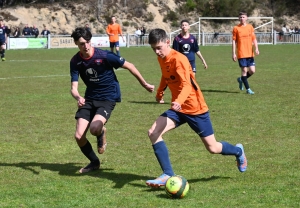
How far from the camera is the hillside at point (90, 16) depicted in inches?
2170

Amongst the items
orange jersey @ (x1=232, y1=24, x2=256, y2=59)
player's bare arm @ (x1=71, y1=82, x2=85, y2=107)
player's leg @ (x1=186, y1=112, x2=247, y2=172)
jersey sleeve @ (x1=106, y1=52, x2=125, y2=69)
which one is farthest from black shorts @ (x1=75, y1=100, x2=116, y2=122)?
orange jersey @ (x1=232, y1=24, x2=256, y2=59)

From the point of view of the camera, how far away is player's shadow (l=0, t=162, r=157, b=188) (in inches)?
276

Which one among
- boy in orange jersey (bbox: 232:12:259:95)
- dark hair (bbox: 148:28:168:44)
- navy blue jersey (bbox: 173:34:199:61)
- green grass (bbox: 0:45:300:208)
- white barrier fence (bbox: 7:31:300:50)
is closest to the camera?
green grass (bbox: 0:45:300:208)

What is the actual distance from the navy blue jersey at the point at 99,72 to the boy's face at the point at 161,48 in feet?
3.27

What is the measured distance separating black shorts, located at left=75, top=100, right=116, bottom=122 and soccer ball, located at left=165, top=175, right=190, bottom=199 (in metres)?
1.64

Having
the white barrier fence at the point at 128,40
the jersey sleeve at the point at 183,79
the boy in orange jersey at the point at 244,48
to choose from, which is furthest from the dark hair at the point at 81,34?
the white barrier fence at the point at 128,40

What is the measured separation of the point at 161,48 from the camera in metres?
6.41

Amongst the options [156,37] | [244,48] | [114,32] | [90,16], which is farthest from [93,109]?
[90,16]

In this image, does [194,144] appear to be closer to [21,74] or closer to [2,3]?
[21,74]

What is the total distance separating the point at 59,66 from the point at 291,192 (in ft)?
68.0

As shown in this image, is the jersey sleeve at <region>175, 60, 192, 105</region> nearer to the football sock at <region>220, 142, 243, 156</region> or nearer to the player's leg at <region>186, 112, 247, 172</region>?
the player's leg at <region>186, 112, 247, 172</region>

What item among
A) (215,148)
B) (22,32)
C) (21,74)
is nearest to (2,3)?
(22,32)

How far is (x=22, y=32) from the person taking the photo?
50.5m

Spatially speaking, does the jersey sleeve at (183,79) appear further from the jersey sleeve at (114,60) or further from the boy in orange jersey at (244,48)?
the boy in orange jersey at (244,48)
